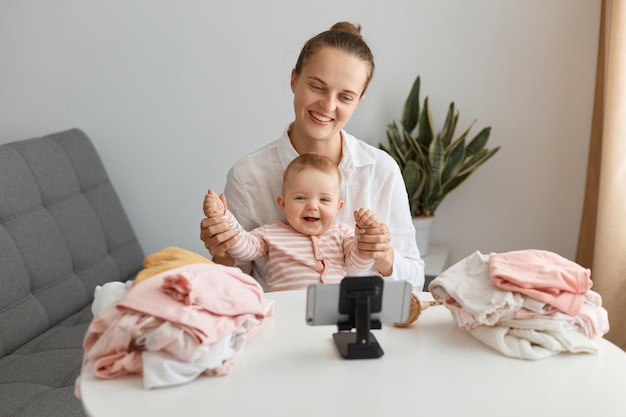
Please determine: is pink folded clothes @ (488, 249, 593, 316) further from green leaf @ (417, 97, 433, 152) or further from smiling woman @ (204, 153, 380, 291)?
green leaf @ (417, 97, 433, 152)

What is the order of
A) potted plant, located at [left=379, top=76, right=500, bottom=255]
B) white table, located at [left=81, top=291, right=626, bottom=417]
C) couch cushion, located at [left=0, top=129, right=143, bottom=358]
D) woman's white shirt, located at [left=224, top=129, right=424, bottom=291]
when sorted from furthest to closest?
potted plant, located at [left=379, top=76, right=500, bottom=255], couch cushion, located at [left=0, top=129, right=143, bottom=358], woman's white shirt, located at [left=224, top=129, right=424, bottom=291], white table, located at [left=81, top=291, right=626, bottom=417]

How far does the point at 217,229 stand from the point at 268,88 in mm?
1314

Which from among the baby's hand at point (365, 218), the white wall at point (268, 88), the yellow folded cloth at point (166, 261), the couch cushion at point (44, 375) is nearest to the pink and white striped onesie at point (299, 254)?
the baby's hand at point (365, 218)

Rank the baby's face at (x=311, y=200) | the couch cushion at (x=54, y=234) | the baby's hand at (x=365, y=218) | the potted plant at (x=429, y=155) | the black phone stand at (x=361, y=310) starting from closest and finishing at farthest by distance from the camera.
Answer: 1. the black phone stand at (x=361, y=310)
2. the baby's hand at (x=365, y=218)
3. the baby's face at (x=311, y=200)
4. the couch cushion at (x=54, y=234)
5. the potted plant at (x=429, y=155)

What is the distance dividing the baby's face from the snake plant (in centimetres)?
88

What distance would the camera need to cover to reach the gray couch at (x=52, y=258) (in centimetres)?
201

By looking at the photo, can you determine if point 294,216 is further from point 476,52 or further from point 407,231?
point 476,52

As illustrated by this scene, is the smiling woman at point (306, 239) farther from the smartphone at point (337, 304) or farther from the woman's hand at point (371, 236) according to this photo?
the smartphone at point (337, 304)

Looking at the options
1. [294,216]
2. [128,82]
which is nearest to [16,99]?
[128,82]

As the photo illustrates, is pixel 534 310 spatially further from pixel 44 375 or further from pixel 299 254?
pixel 44 375

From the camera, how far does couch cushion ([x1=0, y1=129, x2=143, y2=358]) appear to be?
2307mm

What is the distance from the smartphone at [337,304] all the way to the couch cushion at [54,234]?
1.32 meters

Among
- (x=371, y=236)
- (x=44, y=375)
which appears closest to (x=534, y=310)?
(x=371, y=236)

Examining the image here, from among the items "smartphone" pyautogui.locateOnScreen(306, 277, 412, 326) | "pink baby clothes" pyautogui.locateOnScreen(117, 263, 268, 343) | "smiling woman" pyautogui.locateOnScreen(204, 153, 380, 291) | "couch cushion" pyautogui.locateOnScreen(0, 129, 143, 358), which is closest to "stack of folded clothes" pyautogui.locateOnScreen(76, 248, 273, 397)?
"pink baby clothes" pyautogui.locateOnScreen(117, 263, 268, 343)
